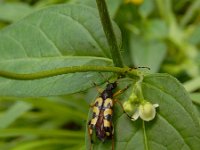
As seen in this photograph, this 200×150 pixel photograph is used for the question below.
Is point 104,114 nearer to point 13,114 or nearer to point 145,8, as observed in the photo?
point 13,114

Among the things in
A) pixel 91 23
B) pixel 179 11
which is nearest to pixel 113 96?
pixel 91 23

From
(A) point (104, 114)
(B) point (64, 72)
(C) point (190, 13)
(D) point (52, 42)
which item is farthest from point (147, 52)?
(B) point (64, 72)

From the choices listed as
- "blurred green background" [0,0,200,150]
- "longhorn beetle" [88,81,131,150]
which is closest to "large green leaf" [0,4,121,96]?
"longhorn beetle" [88,81,131,150]

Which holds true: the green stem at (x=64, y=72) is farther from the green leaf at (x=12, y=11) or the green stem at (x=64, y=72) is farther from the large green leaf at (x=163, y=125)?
the green leaf at (x=12, y=11)

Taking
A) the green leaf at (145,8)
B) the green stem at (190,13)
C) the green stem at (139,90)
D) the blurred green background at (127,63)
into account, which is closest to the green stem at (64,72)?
the green stem at (139,90)

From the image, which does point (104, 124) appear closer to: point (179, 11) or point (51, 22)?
point (51, 22)

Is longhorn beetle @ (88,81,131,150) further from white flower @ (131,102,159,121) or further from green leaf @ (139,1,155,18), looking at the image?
green leaf @ (139,1,155,18)
